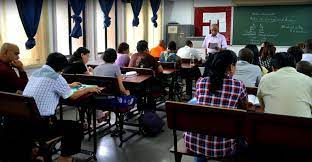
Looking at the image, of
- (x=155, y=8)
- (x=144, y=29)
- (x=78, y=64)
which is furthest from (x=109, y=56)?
(x=155, y=8)

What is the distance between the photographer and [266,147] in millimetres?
2162

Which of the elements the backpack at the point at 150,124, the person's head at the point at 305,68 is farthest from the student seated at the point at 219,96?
the backpack at the point at 150,124

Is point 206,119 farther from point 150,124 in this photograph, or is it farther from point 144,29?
point 144,29

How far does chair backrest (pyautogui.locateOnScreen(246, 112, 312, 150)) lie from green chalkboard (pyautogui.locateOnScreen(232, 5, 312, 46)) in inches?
289

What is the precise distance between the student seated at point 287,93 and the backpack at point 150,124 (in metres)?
2.01

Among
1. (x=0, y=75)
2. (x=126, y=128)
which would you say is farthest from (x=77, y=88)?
(x=126, y=128)

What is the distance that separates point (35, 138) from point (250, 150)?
171 cm

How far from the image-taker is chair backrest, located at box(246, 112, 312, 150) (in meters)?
1.97

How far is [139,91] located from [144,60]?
51 cm

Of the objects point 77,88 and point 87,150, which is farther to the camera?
point 87,150

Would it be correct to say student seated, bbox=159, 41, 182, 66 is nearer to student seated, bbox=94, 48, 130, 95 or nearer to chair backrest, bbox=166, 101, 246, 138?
student seated, bbox=94, 48, 130, 95

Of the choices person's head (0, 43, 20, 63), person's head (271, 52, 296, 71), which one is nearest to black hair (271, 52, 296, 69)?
person's head (271, 52, 296, 71)

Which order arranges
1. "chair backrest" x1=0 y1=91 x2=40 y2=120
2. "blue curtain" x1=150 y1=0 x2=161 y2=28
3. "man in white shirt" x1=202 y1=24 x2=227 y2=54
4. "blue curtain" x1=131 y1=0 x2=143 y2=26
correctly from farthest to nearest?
"blue curtain" x1=150 y1=0 x2=161 y2=28, "blue curtain" x1=131 y1=0 x2=143 y2=26, "man in white shirt" x1=202 y1=24 x2=227 y2=54, "chair backrest" x1=0 y1=91 x2=40 y2=120

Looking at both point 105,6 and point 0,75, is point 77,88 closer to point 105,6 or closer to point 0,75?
point 0,75
